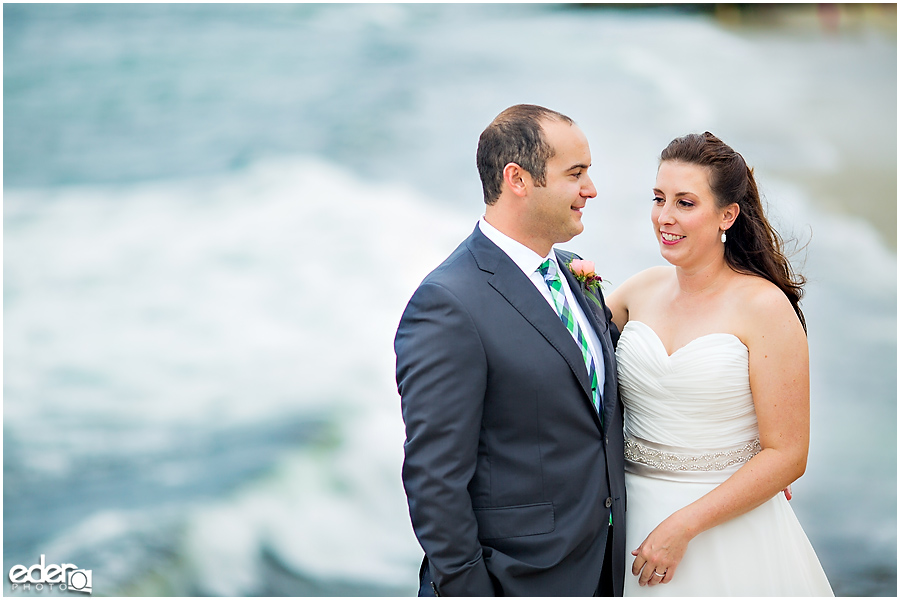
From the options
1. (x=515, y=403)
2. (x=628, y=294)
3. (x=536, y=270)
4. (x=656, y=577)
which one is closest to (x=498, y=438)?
(x=515, y=403)

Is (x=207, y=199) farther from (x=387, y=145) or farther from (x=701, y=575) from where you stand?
(x=701, y=575)

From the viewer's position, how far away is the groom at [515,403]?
5.75 ft

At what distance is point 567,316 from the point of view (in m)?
2.02

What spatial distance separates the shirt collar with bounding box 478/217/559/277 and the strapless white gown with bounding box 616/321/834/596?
20.3 inches

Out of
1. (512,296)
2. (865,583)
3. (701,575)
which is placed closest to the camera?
(512,296)

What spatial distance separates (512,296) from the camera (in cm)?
189

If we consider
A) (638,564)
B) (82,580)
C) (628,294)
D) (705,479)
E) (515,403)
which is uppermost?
(628,294)

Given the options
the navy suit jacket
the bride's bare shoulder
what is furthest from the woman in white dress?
the navy suit jacket

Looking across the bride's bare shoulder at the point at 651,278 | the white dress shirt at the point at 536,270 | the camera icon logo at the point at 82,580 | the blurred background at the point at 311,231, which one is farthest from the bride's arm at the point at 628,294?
the camera icon logo at the point at 82,580

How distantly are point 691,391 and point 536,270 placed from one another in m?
0.60

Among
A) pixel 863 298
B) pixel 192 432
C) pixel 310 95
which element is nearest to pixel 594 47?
pixel 310 95

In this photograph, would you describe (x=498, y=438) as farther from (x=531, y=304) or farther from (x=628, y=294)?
(x=628, y=294)

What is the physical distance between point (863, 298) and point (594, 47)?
2130mm

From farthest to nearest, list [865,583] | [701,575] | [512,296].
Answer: [865,583], [701,575], [512,296]
